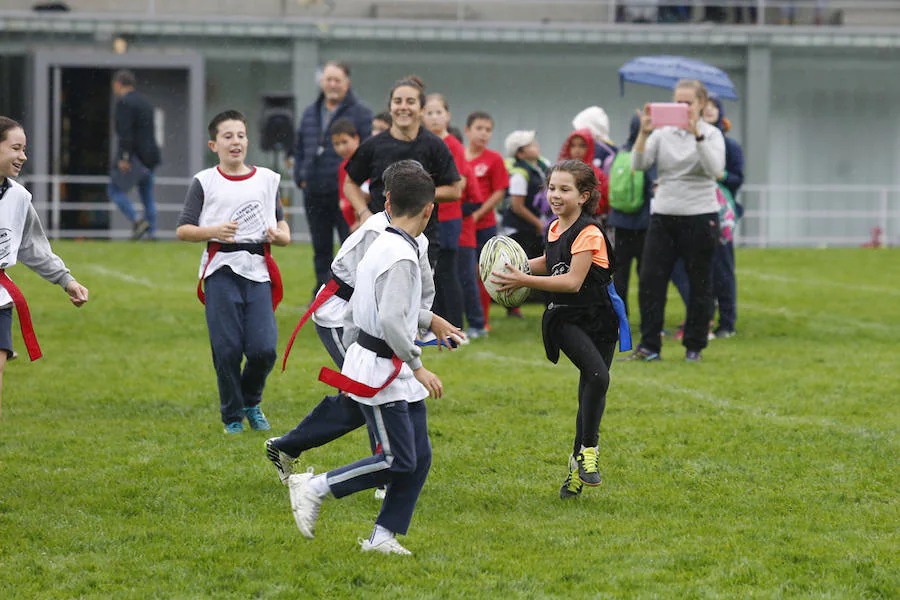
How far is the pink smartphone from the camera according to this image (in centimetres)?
941

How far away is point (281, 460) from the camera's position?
5.68 metres

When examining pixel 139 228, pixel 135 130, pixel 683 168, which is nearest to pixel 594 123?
pixel 683 168

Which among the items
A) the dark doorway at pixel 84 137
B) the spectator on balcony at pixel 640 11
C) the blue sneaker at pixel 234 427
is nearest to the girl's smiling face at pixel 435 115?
the blue sneaker at pixel 234 427

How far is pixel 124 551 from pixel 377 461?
1078 mm

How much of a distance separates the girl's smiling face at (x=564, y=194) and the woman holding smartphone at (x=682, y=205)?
151 inches

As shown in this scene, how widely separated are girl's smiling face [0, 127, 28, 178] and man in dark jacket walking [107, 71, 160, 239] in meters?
13.8

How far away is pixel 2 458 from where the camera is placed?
6.83 m

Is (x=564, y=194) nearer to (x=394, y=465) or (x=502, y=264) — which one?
(x=502, y=264)

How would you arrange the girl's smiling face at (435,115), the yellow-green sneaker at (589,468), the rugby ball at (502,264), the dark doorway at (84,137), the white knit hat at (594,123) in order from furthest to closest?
the dark doorway at (84,137) < the white knit hat at (594,123) < the girl's smiling face at (435,115) < the yellow-green sneaker at (589,468) < the rugby ball at (502,264)

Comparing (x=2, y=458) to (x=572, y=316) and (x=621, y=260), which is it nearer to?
(x=572, y=316)

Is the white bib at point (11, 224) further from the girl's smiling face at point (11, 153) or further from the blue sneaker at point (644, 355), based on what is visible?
the blue sneaker at point (644, 355)

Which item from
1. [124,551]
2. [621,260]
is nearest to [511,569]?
[124,551]

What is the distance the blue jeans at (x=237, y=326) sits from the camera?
7.18m

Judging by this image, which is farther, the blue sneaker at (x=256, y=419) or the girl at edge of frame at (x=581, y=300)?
the blue sneaker at (x=256, y=419)
